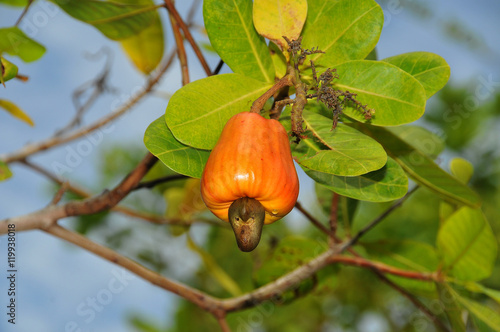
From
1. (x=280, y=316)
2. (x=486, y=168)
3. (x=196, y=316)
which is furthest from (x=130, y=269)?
(x=486, y=168)

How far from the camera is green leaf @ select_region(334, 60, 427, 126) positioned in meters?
0.73

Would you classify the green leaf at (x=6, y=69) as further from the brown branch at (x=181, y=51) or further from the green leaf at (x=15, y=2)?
the green leaf at (x=15, y=2)

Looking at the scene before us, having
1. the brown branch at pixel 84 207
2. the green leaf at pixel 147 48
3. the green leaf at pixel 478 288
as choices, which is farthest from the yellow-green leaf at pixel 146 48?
the green leaf at pixel 478 288

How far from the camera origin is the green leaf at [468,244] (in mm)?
1267

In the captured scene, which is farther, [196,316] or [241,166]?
[196,316]

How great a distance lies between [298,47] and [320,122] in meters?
0.12

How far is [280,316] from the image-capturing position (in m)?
2.74

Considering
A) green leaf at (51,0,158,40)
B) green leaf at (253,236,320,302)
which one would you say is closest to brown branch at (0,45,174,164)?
green leaf at (51,0,158,40)

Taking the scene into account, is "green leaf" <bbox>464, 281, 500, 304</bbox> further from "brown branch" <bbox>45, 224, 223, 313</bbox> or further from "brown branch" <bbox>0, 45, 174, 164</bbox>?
"brown branch" <bbox>0, 45, 174, 164</bbox>

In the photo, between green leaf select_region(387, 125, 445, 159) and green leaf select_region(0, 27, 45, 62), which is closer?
green leaf select_region(0, 27, 45, 62)

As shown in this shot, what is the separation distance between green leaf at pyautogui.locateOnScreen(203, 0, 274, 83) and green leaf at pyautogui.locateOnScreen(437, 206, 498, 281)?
0.74 metres

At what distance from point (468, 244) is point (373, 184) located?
63 centimetres

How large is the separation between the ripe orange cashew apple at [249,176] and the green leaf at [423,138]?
2.36 ft

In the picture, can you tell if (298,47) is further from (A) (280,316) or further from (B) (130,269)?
(A) (280,316)
